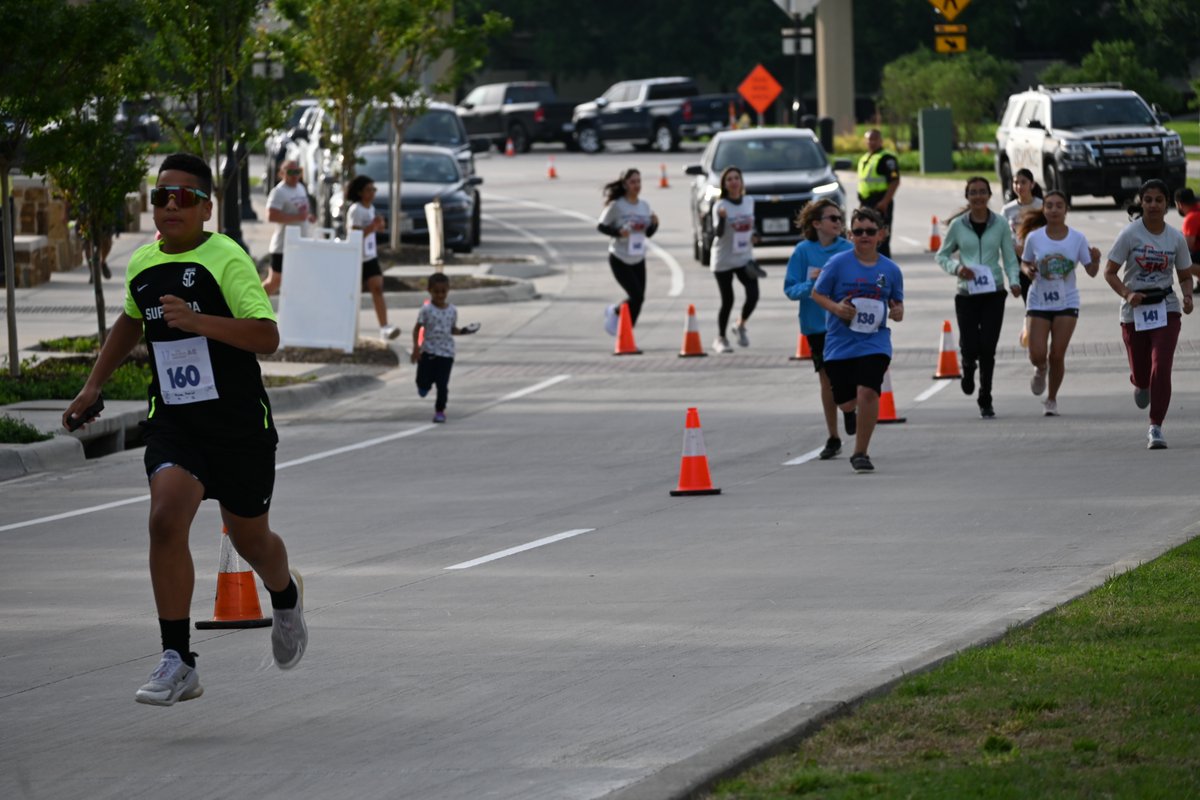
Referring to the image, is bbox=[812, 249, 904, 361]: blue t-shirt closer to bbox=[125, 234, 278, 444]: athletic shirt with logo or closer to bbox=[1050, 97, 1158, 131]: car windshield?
bbox=[125, 234, 278, 444]: athletic shirt with logo

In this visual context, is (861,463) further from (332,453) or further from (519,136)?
(519,136)

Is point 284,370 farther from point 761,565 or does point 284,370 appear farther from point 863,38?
point 863,38

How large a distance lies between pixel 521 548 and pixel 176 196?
450 cm

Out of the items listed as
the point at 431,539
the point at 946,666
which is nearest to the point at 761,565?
the point at 431,539

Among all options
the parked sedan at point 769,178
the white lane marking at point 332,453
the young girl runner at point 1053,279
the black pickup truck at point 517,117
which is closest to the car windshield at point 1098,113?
the parked sedan at point 769,178

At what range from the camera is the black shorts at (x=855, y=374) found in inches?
553

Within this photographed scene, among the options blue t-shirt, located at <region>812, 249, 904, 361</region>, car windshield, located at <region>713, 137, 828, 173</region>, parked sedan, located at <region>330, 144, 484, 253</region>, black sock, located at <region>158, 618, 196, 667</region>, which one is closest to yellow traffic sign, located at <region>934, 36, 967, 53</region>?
car windshield, located at <region>713, 137, 828, 173</region>

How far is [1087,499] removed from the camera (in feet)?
41.4

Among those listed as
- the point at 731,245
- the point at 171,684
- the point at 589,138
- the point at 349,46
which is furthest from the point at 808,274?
the point at 589,138

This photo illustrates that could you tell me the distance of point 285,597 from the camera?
782 centimetres

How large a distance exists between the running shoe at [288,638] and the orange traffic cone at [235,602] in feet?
3.78

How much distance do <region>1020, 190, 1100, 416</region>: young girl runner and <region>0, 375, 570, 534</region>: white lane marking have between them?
16.3 feet

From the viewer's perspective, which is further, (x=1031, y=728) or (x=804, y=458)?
(x=804, y=458)

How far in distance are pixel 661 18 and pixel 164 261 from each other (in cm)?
7413
